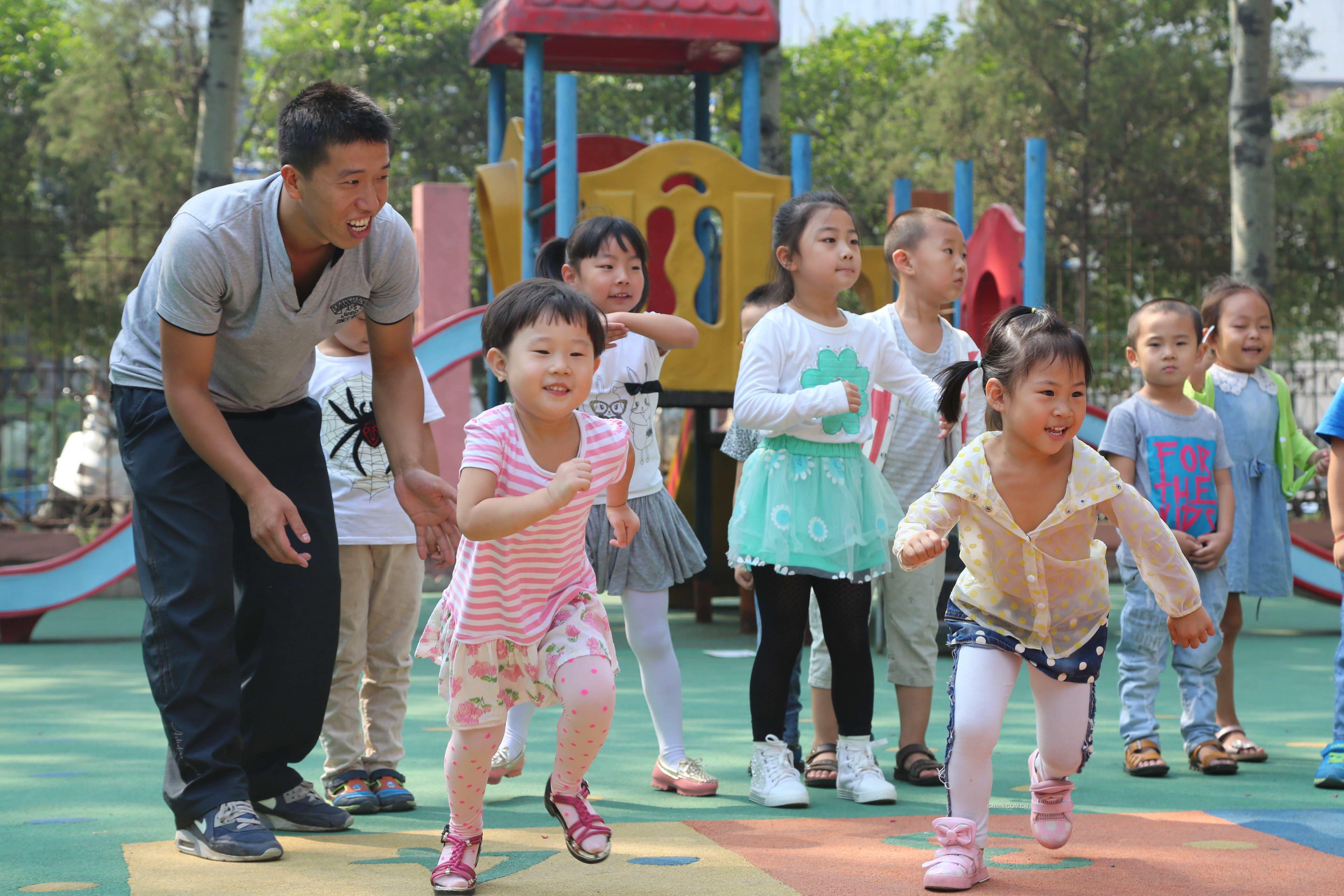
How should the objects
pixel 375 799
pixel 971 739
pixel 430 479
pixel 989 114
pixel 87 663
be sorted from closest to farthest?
pixel 971 739 < pixel 430 479 < pixel 375 799 < pixel 87 663 < pixel 989 114

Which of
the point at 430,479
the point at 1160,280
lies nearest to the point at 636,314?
the point at 430,479

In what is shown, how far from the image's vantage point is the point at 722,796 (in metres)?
3.79

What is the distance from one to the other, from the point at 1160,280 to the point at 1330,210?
2524 mm

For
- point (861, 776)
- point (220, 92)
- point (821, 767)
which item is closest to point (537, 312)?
point (861, 776)

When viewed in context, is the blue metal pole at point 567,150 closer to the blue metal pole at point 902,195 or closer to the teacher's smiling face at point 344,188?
the blue metal pole at point 902,195

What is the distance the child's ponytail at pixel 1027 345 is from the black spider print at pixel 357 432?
1.79m

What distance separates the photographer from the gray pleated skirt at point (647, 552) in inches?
153

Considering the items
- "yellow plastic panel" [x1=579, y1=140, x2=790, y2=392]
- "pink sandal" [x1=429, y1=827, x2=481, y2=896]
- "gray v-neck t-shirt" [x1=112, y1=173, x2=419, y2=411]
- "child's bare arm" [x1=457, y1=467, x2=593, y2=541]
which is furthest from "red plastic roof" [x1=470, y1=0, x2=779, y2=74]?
"pink sandal" [x1=429, y1=827, x2=481, y2=896]

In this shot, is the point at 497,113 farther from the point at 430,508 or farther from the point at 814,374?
the point at 430,508

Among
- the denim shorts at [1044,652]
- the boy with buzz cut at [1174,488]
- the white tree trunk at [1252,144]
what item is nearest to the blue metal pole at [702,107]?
the white tree trunk at [1252,144]

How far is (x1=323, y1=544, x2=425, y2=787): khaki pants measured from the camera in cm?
380

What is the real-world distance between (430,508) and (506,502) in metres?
0.53

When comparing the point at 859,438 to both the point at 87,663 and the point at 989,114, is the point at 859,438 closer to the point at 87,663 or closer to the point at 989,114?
the point at 87,663

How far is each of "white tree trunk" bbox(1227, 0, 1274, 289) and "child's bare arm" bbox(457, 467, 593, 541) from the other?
848 centimetres
